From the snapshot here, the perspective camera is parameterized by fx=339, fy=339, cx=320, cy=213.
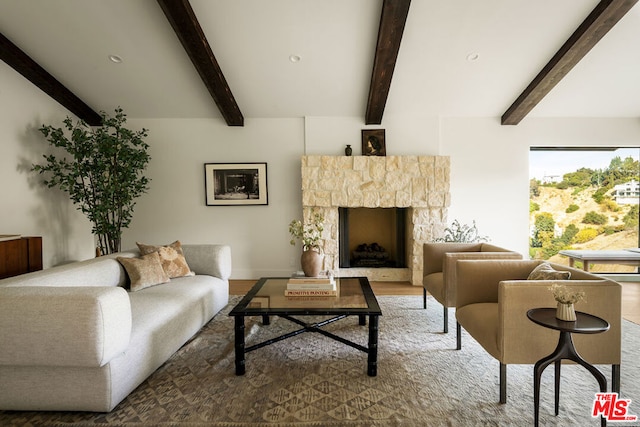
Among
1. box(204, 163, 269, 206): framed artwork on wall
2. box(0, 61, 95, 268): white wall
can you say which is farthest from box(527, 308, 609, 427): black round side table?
box(0, 61, 95, 268): white wall

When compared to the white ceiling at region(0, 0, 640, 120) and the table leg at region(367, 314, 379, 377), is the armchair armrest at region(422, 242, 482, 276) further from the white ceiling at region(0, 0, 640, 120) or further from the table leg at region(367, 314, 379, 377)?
the white ceiling at region(0, 0, 640, 120)

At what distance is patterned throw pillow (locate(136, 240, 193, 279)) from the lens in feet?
10.4

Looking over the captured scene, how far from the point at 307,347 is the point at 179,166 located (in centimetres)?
358

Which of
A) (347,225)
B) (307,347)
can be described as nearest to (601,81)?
(347,225)

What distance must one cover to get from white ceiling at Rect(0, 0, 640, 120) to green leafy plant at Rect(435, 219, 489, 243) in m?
1.64

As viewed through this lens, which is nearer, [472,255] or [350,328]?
[472,255]

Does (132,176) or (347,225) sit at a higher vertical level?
(132,176)

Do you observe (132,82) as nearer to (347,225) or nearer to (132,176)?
(132,176)

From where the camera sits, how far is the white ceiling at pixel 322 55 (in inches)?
129

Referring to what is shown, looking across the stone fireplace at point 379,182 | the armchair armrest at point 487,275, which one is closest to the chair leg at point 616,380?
the armchair armrest at point 487,275

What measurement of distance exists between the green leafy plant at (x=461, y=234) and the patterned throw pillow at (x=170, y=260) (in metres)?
3.32

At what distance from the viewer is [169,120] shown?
499 cm

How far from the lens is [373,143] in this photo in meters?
4.88

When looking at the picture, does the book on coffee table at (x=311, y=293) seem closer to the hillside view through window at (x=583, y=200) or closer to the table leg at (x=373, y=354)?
the table leg at (x=373, y=354)
